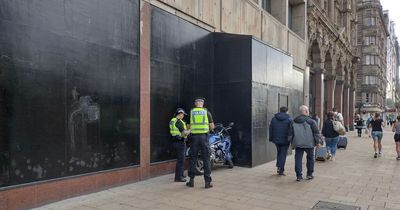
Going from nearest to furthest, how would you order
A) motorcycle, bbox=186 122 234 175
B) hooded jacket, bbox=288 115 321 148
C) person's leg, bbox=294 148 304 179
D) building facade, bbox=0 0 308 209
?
1. building facade, bbox=0 0 308 209
2. person's leg, bbox=294 148 304 179
3. hooded jacket, bbox=288 115 321 148
4. motorcycle, bbox=186 122 234 175

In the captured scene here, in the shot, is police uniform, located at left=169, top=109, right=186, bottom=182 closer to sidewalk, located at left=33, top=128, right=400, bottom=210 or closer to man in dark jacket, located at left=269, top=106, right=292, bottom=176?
sidewalk, located at left=33, top=128, right=400, bottom=210

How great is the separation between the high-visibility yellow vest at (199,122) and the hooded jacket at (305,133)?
245 centimetres

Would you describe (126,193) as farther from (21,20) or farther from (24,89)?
(21,20)

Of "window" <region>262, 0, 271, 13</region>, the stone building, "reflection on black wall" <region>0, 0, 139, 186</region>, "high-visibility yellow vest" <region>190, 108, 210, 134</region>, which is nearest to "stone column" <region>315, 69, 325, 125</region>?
the stone building

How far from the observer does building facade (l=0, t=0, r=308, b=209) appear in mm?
5730

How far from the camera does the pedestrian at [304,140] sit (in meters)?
8.79

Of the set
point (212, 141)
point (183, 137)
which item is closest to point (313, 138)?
point (212, 141)


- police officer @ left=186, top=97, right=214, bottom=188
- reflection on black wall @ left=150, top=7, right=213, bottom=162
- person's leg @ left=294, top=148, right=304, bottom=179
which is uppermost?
reflection on black wall @ left=150, top=7, right=213, bottom=162

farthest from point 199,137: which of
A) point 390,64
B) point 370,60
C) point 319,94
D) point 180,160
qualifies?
point 390,64

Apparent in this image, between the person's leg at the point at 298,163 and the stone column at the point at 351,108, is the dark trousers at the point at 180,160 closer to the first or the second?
the person's leg at the point at 298,163

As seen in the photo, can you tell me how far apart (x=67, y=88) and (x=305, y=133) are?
5.42 meters

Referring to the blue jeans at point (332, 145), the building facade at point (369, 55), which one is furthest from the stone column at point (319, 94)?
the building facade at point (369, 55)

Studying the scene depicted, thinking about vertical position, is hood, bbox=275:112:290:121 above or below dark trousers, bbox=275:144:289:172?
above

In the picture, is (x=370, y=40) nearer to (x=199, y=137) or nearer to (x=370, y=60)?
(x=370, y=60)
